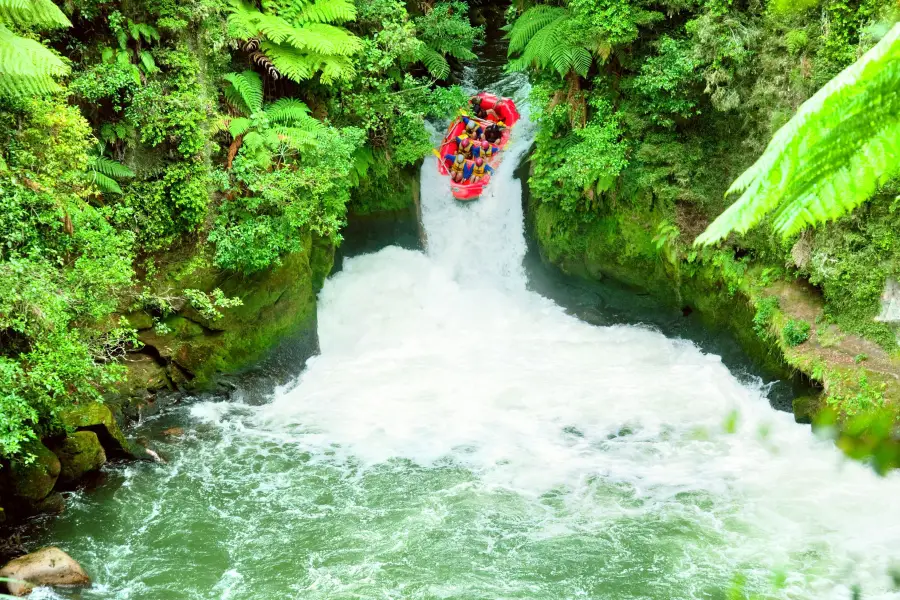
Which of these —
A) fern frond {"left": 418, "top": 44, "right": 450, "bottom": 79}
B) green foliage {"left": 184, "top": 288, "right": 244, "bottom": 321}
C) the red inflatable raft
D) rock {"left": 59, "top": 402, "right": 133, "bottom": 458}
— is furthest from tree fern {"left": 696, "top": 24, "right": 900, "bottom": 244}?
the red inflatable raft

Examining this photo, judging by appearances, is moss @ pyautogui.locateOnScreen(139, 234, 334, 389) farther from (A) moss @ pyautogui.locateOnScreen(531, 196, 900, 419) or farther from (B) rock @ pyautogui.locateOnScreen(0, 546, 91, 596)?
(A) moss @ pyautogui.locateOnScreen(531, 196, 900, 419)

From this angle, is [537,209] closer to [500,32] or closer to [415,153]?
[415,153]

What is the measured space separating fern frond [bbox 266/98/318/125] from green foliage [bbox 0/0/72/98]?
3459mm

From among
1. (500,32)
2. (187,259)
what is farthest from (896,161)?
(500,32)

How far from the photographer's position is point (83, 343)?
25.6 feet

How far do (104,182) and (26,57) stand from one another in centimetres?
246

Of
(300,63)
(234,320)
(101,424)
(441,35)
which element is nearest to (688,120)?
(441,35)

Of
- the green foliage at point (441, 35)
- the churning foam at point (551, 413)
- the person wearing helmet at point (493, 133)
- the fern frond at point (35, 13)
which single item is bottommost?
the churning foam at point (551, 413)

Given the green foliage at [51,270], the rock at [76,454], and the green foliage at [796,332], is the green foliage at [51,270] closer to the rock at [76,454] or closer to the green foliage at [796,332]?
the rock at [76,454]

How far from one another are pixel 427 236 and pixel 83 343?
7.33 meters

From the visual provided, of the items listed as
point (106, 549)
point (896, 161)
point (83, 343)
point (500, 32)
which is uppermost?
point (500, 32)

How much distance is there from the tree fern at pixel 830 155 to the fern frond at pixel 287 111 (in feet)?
33.1

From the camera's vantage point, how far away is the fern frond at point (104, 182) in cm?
931

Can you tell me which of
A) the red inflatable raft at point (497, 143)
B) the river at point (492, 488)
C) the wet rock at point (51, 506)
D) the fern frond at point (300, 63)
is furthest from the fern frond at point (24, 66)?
the red inflatable raft at point (497, 143)
